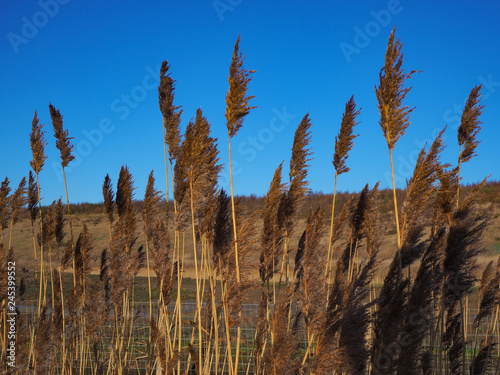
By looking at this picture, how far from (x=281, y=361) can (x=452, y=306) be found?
207cm

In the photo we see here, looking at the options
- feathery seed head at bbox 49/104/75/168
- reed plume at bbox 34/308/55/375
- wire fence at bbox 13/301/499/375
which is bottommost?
wire fence at bbox 13/301/499/375

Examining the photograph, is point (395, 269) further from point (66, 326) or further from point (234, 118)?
point (66, 326)

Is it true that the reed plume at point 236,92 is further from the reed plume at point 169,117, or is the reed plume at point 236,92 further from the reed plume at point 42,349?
the reed plume at point 42,349

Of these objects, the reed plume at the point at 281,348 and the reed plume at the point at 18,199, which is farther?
the reed plume at the point at 18,199

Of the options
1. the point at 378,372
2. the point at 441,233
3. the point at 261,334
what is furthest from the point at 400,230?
the point at 261,334

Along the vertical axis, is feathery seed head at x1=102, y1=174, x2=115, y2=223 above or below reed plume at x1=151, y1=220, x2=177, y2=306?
above

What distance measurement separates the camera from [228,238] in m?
3.75

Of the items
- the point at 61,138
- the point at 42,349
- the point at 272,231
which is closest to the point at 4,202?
the point at 61,138

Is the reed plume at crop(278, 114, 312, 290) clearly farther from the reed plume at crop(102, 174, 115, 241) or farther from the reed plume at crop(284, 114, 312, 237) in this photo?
the reed plume at crop(102, 174, 115, 241)

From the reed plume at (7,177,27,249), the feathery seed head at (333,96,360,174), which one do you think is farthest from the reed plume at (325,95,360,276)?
the reed plume at (7,177,27,249)

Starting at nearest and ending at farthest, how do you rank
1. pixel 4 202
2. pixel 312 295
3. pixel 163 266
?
pixel 312 295
pixel 163 266
pixel 4 202

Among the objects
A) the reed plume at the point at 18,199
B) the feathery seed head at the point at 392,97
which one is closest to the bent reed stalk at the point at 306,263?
the feathery seed head at the point at 392,97

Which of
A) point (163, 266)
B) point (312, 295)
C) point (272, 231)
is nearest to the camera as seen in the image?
point (312, 295)

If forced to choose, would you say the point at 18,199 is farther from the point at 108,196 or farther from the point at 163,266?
the point at 163,266
